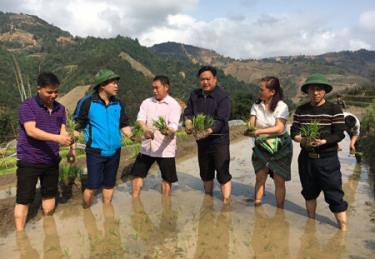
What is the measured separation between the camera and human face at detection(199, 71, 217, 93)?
4.99 metres

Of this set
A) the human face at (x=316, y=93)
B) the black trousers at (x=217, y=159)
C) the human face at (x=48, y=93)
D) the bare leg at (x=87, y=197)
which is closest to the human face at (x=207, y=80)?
the black trousers at (x=217, y=159)

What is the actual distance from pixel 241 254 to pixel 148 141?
2140mm

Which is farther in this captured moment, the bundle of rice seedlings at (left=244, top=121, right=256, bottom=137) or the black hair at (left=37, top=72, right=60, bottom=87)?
the bundle of rice seedlings at (left=244, top=121, right=256, bottom=137)

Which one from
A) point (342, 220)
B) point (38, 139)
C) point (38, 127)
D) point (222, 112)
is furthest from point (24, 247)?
point (342, 220)

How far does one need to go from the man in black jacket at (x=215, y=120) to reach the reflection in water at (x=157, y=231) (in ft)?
2.75

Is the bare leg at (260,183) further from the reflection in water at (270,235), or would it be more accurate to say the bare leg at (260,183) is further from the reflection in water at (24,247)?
the reflection in water at (24,247)

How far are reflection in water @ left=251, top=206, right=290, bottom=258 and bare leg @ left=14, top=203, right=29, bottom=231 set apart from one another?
8.35 feet

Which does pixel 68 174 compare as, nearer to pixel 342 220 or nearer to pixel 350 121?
pixel 342 220

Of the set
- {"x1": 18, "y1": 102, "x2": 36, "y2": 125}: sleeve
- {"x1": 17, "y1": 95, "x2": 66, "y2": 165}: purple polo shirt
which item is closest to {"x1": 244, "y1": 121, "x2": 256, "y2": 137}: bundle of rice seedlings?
{"x1": 17, "y1": 95, "x2": 66, "y2": 165}: purple polo shirt

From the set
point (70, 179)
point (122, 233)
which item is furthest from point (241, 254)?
point (70, 179)

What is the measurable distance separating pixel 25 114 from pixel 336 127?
3.28m

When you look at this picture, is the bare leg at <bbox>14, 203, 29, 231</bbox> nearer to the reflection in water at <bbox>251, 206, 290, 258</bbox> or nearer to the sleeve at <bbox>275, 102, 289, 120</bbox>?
the reflection in water at <bbox>251, 206, 290, 258</bbox>

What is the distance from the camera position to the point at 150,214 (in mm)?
5008

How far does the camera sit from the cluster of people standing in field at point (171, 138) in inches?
163
